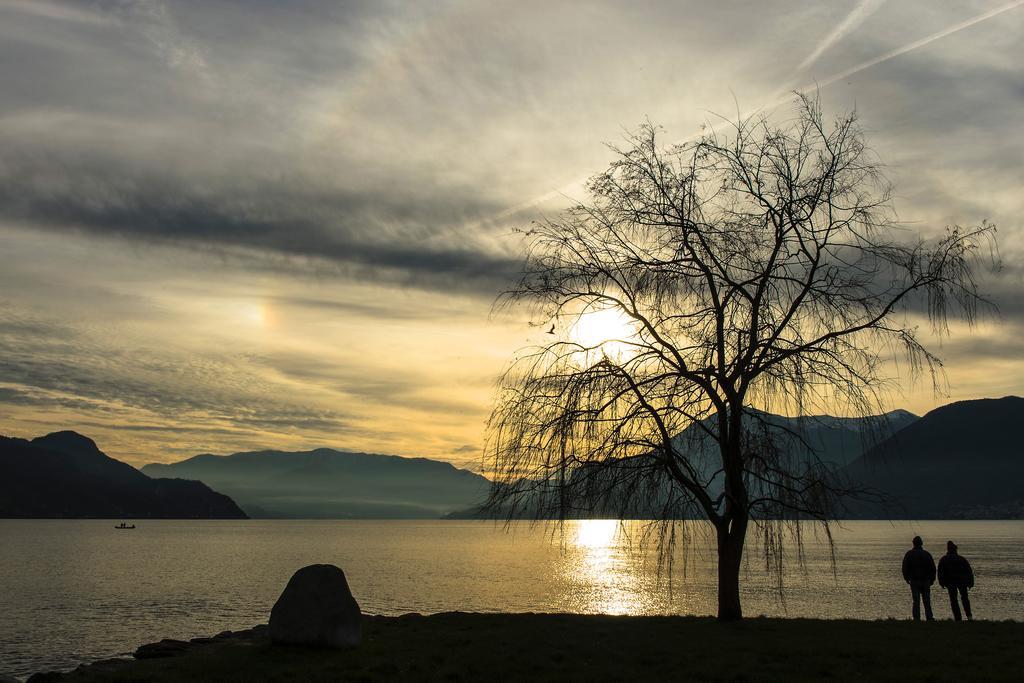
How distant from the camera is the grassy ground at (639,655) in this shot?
52.4 feet

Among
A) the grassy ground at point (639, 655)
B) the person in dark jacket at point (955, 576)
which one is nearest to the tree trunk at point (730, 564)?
the grassy ground at point (639, 655)

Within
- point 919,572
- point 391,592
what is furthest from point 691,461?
point 391,592

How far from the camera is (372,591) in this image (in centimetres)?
8006

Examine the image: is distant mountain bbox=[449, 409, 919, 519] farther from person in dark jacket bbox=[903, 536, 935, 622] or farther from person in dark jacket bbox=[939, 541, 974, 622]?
person in dark jacket bbox=[939, 541, 974, 622]

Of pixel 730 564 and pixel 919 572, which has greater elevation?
pixel 730 564

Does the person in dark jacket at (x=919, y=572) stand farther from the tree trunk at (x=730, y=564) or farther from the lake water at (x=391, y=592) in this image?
the tree trunk at (x=730, y=564)

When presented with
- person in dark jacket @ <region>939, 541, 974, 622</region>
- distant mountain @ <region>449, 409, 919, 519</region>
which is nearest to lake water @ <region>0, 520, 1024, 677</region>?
distant mountain @ <region>449, 409, 919, 519</region>

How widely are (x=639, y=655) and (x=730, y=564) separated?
15.7ft

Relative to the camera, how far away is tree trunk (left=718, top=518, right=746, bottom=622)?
21250 mm

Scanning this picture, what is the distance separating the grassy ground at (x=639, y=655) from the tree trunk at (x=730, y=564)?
590 mm

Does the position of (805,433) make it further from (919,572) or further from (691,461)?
(919,572)

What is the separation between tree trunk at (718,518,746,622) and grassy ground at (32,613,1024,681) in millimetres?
590

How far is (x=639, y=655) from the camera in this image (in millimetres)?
17719

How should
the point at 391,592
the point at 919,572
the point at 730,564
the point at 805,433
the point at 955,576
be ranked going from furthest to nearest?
the point at 391,592 → the point at 919,572 → the point at 955,576 → the point at 730,564 → the point at 805,433
